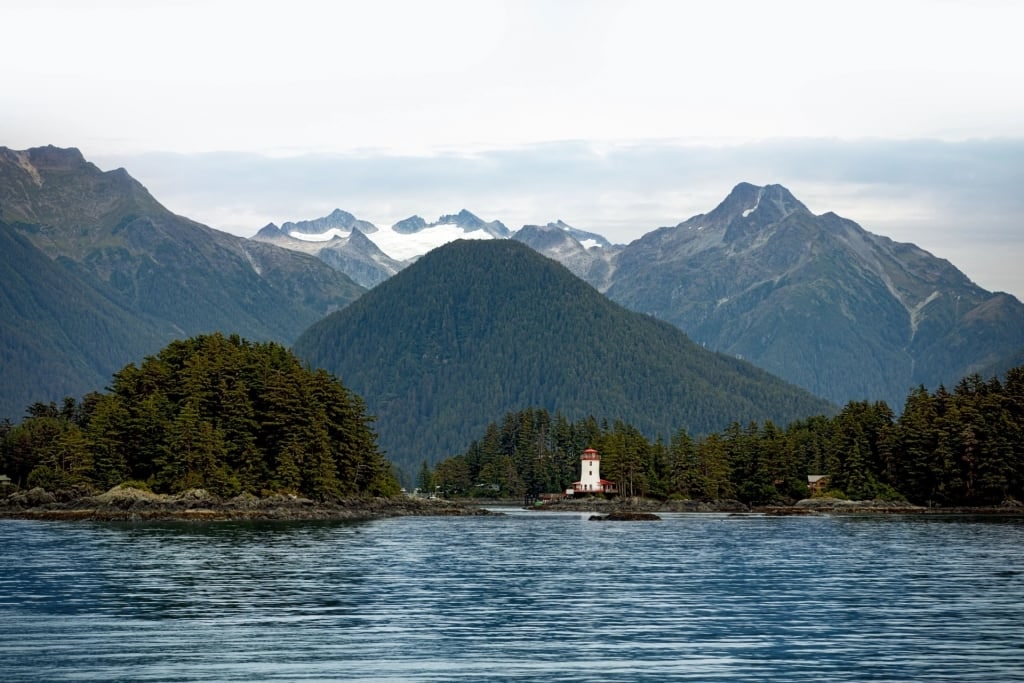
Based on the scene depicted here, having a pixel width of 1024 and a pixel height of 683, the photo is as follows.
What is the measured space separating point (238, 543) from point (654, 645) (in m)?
70.8

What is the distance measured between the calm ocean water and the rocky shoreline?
37468 millimetres

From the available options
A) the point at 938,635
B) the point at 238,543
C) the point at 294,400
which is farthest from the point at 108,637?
the point at 294,400

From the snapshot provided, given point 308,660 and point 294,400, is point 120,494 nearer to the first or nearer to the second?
point 294,400

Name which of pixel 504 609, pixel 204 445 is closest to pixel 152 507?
pixel 204 445

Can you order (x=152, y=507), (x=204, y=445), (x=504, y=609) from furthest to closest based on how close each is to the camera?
(x=204, y=445) → (x=152, y=507) → (x=504, y=609)

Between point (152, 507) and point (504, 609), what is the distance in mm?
112445

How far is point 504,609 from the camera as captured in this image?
75438mm

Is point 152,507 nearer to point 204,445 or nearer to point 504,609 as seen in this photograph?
point 204,445

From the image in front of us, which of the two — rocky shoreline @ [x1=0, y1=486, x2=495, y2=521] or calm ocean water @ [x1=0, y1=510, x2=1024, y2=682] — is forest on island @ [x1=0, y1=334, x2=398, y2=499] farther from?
calm ocean water @ [x1=0, y1=510, x2=1024, y2=682]

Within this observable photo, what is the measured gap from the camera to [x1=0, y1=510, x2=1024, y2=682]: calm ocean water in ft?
182

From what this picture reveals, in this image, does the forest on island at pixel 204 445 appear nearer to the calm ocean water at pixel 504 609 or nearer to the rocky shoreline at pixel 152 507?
the rocky shoreline at pixel 152 507

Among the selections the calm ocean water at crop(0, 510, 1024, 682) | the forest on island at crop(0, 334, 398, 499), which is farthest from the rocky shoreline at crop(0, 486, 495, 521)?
the calm ocean water at crop(0, 510, 1024, 682)

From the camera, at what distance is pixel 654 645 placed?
61281 millimetres

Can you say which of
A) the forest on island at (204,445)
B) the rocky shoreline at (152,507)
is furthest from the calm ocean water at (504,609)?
the forest on island at (204,445)
